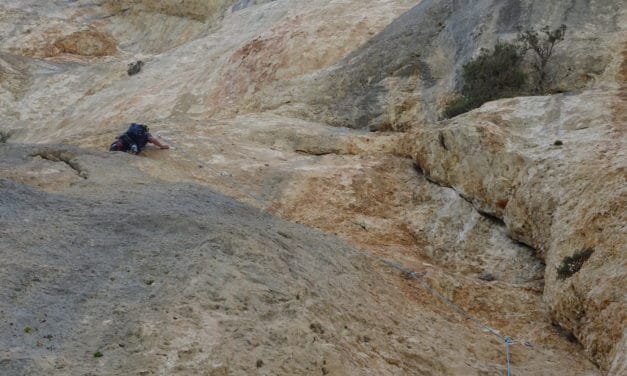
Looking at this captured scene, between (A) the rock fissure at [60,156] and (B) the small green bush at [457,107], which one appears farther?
(B) the small green bush at [457,107]

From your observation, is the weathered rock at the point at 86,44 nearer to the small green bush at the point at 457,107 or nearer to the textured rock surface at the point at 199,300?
the small green bush at the point at 457,107

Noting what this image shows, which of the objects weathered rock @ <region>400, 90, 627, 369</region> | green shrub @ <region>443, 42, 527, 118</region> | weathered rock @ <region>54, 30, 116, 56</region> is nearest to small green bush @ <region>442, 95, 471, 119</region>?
green shrub @ <region>443, 42, 527, 118</region>

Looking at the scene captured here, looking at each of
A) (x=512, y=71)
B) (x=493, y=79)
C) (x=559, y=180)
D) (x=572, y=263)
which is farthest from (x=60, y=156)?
(x=512, y=71)

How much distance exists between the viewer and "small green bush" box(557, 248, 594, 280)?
9407 mm

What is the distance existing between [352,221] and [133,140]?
222 inches

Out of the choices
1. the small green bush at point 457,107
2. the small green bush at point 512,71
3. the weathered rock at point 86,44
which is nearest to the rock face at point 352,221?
the small green bush at point 512,71

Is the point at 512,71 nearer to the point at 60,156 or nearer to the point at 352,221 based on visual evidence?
the point at 352,221

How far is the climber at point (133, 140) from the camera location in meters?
15.3

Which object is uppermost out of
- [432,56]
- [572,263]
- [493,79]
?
[432,56]

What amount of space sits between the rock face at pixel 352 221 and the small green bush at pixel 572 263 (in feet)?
0.08

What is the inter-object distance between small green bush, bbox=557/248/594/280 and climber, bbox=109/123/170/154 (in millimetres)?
9803

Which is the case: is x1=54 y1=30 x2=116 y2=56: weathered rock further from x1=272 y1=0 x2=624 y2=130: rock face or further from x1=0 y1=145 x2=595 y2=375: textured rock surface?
x1=0 y1=145 x2=595 y2=375: textured rock surface

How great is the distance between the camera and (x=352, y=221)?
1382 cm

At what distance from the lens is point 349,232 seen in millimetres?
13297
